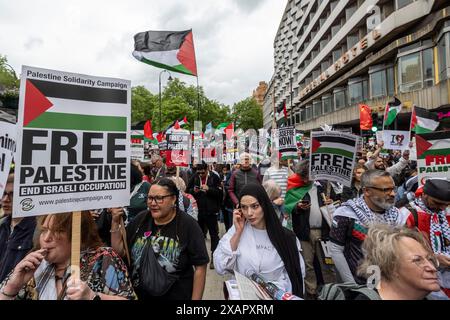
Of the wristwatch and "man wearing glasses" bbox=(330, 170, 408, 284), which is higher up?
"man wearing glasses" bbox=(330, 170, 408, 284)

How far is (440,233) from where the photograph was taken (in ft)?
8.80

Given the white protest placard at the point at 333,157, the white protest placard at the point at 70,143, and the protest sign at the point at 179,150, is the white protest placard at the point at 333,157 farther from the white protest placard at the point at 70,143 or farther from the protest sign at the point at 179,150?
the protest sign at the point at 179,150

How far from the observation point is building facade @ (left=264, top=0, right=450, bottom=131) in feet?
59.5

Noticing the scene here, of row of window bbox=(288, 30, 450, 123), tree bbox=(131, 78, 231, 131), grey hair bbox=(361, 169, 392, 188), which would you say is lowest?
grey hair bbox=(361, 169, 392, 188)

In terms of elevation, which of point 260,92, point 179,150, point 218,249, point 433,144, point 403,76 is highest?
point 260,92

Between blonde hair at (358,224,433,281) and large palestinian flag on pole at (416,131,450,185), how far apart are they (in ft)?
7.10

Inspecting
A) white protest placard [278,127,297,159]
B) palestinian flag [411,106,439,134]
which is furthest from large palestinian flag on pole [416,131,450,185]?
white protest placard [278,127,297,159]

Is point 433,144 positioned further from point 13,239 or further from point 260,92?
point 260,92

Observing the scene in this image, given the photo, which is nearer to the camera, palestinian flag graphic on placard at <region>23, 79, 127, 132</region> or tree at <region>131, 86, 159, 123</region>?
palestinian flag graphic on placard at <region>23, 79, 127, 132</region>

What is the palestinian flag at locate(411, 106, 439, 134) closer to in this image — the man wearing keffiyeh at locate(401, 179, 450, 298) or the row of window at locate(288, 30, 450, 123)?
the man wearing keffiyeh at locate(401, 179, 450, 298)

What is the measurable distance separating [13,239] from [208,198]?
3987 millimetres

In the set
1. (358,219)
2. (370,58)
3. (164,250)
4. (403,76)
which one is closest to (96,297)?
(164,250)
